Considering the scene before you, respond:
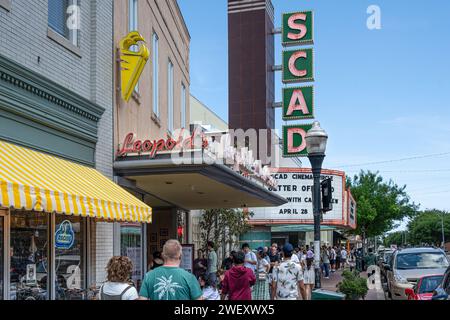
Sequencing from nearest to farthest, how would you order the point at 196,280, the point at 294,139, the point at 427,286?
the point at 196,280, the point at 427,286, the point at 294,139

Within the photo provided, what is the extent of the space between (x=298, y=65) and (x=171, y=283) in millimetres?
26335

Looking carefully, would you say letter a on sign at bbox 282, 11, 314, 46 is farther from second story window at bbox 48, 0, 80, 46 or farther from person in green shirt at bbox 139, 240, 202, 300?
person in green shirt at bbox 139, 240, 202, 300

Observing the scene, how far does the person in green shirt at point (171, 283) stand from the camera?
235 inches

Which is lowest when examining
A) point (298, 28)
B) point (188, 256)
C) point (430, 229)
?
point (430, 229)

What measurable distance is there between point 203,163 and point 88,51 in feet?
10.8

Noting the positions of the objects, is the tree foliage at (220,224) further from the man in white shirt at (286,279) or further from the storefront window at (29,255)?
the man in white shirt at (286,279)

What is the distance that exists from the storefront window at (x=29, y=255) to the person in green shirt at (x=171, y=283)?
4.08 m

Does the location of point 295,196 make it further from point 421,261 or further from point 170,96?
point 421,261

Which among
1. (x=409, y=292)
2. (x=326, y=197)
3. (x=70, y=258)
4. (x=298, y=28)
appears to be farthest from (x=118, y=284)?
(x=298, y=28)

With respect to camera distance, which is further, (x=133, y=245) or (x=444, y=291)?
(x=133, y=245)

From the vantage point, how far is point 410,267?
695 inches

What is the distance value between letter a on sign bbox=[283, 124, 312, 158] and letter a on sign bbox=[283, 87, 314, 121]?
520mm

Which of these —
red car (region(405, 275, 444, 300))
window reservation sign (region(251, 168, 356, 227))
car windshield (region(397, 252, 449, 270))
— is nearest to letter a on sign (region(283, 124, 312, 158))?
window reservation sign (region(251, 168, 356, 227))

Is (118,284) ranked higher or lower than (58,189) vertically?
lower
